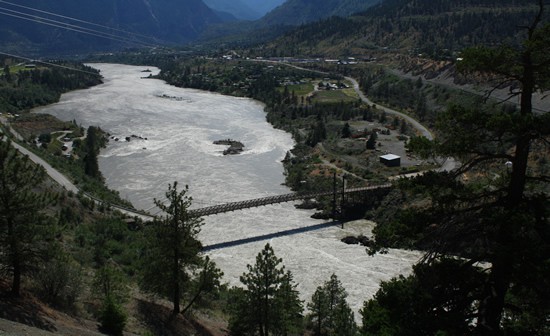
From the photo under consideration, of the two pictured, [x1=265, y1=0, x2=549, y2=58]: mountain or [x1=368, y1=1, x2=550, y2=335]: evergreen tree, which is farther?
[x1=265, y1=0, x2=549, y2=58]: mountain

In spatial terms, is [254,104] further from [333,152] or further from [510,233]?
[510,233]

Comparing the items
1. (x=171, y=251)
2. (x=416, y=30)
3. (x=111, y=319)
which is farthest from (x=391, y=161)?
(x=416, y=30)

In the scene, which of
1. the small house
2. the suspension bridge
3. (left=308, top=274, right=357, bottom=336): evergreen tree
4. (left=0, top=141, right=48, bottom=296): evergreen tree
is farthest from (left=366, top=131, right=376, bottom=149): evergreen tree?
(left=0, top=141, right=48, bottom=296): evergreen tree

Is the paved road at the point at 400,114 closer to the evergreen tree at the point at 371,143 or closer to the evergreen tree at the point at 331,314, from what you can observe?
the evergreen tree at the point at 371,143

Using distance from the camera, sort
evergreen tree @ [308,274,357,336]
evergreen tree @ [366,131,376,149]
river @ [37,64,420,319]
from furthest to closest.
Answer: evergreen tree @ [366,131,376,149] → river @ [37,64,420,319] → evergreen tree @ [308,274,357,336]

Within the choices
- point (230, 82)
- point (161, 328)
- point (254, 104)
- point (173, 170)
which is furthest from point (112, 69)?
point (161, 328)

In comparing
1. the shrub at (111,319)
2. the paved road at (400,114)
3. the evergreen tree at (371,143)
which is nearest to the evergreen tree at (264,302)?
the shrub at (111,319)

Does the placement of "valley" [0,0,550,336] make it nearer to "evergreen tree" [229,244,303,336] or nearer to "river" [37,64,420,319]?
"evergreen tree" [229,244,303,336]

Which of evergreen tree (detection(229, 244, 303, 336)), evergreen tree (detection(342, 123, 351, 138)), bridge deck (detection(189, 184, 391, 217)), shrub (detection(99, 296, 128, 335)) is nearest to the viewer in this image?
shrub (detection(99, 296, 128, 335))
